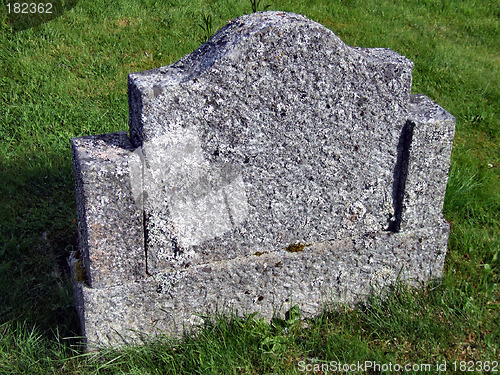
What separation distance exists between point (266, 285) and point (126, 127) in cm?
206

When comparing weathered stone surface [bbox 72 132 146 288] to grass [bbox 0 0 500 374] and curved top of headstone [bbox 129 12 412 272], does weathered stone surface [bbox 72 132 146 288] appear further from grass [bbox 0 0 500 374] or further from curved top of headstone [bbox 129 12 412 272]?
grass [bbox 0 0 500 374]

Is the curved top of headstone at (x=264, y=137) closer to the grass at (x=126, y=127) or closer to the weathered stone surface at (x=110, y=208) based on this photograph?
the weathered stone surface at (x=110, y=208)

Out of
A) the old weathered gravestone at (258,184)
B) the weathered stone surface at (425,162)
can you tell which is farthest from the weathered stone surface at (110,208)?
the weathered stone surface at (425,162)

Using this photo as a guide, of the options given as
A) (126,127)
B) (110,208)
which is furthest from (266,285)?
(126,127)

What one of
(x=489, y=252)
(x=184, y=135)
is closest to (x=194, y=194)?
(x=184, y=135)

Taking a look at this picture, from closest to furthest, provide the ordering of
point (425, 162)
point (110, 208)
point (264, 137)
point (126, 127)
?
point (110, 208)
point (264, 137)
point (425, 162)
point (126, 127)

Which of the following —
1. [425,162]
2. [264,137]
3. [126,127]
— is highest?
[264,137]

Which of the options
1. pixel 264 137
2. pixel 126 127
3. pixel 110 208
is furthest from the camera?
pixel 126 127

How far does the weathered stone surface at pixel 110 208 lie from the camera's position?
2203mm

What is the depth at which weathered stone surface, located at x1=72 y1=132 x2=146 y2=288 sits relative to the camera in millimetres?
2203

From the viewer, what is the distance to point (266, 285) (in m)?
2.70

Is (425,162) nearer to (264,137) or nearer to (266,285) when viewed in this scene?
(264,137)

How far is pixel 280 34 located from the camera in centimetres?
224

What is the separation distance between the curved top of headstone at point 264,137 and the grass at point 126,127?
485 mm
